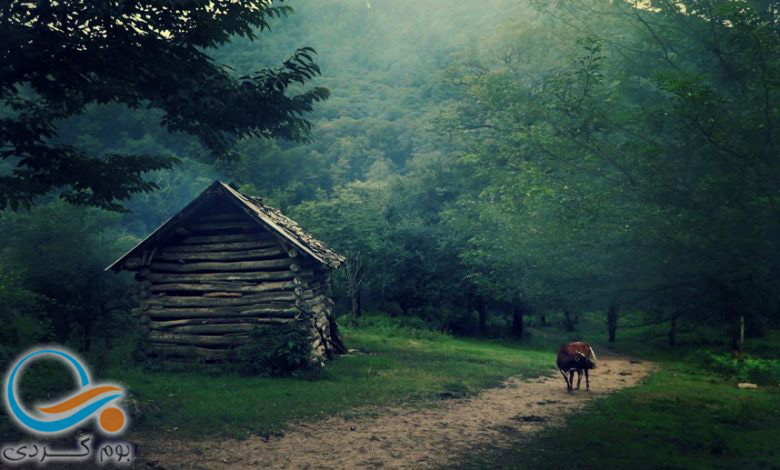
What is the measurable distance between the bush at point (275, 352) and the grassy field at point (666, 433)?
23.3ft

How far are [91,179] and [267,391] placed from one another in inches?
241

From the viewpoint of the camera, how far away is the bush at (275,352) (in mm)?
15172

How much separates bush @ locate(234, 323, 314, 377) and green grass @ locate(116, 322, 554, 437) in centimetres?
47

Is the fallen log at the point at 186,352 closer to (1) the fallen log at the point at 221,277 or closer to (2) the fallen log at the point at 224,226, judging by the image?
(1) the fallen log at the point at 221,277

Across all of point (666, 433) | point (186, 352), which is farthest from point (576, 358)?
point (186, 352)

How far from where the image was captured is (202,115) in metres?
9.62

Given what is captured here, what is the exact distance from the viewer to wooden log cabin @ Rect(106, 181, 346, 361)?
1597cm

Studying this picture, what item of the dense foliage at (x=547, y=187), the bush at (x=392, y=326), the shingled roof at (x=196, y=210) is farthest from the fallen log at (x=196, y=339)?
the bush at (x=392, y=326)

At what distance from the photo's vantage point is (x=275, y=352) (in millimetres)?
15219

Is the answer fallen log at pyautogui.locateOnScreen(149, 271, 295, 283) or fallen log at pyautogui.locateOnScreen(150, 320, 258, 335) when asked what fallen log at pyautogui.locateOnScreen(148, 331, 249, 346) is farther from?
fallen log at pyautogui.locateOnScreen(149, 271, 295, 283)

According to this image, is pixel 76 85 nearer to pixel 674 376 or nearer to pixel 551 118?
pixel 551 118

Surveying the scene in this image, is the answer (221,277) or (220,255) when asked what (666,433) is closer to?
(221,277)

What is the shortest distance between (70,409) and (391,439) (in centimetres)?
543

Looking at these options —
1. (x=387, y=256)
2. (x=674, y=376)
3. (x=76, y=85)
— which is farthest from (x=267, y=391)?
(x=387, y=256)
